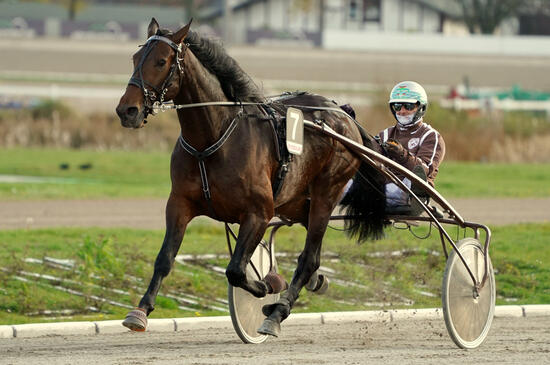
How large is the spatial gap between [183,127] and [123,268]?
319 cm

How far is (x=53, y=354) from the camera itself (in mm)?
6656

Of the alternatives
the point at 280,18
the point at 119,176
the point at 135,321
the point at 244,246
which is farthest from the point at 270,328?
the point at 280,18

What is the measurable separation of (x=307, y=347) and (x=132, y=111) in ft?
6.46

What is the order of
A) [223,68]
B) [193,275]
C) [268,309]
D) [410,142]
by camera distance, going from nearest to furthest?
1. [223,68]
2. [268,309]
3. [410,142]
4. [193,275]

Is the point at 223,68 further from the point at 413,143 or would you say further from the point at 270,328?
the point at 413,143

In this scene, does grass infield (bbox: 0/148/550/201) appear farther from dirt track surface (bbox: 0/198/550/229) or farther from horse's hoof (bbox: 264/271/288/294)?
horse's hoof (bbox: 264/271/288/294)

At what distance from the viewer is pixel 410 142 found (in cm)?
787

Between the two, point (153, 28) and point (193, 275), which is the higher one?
point (153, 28)

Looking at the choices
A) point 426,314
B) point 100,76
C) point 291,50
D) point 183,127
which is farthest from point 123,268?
point 291,50

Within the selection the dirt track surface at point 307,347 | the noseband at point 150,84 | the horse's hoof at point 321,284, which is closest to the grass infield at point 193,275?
the dirt track surface at point 307,347

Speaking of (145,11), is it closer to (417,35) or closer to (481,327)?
(417,35)

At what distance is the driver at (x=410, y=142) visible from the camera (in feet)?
25.4

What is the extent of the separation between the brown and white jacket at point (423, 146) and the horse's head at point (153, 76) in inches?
78.2

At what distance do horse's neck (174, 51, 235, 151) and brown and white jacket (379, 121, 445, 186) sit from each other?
164 cm
